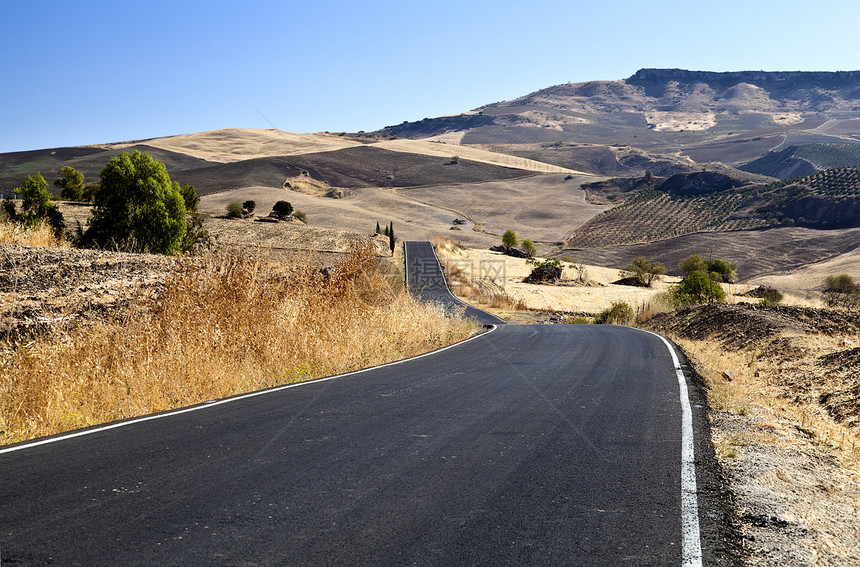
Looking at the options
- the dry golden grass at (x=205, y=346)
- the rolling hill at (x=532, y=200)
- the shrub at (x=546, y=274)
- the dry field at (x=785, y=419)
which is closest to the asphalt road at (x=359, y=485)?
the dry field at (x=785, y=419)

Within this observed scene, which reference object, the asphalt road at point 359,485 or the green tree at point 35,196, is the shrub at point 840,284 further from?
the green tree at point 35,196

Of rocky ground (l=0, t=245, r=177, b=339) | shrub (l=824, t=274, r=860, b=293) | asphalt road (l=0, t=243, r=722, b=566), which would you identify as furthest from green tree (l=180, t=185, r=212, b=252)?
shrub (l=824, t=274, r=860, b=293)

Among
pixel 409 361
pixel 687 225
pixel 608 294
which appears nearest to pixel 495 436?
pixel 409 361

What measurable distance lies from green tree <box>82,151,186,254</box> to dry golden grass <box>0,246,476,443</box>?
2125cm

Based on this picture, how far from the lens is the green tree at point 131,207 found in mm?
31406

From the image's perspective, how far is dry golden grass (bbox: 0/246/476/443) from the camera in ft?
24.5

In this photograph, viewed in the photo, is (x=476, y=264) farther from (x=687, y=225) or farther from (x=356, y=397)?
(x=687, y=225)

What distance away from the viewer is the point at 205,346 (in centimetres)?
951

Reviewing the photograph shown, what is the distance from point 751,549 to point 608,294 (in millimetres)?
48552

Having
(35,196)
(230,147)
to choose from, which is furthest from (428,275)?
(230,147)

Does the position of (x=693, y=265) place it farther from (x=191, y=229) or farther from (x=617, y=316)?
(x=191, y=229)

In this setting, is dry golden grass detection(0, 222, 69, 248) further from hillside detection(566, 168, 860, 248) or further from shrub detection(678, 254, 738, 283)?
hillside detection(566, 168, 860, 248)

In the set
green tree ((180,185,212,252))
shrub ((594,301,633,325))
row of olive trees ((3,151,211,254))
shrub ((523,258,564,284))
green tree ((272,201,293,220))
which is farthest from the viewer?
green tree ((272,201,293,220))

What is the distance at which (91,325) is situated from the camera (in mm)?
9664
